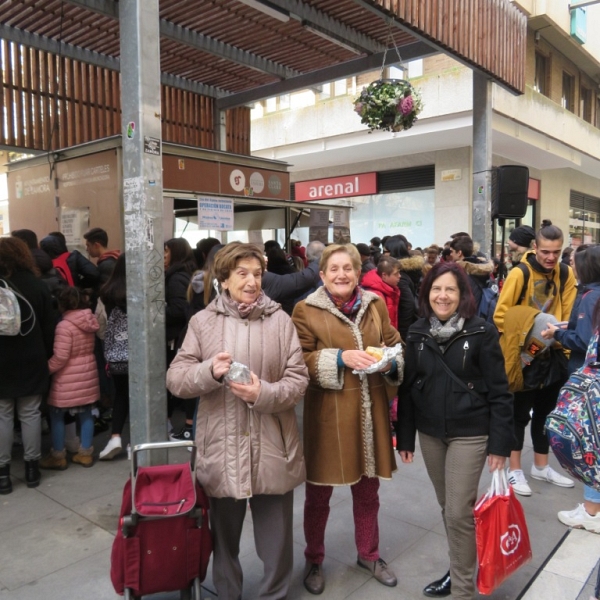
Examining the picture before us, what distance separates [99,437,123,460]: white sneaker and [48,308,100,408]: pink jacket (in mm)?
491

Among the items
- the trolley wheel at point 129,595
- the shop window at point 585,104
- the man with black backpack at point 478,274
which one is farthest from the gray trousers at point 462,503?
the shop window at point 585,104

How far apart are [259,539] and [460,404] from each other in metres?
1.22

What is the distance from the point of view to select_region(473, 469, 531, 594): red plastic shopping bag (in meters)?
2.71

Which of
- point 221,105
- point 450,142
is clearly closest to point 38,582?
point 221,105

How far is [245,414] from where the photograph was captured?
8.79 ft

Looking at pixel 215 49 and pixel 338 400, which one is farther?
pixel 215 49

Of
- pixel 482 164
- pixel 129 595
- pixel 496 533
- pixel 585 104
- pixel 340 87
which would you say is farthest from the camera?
pixel 585 104

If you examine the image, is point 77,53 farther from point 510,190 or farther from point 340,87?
point 340,87

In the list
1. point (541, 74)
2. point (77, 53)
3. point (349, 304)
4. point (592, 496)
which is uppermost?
point (541, 74)

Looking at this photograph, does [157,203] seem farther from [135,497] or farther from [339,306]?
[135,497]

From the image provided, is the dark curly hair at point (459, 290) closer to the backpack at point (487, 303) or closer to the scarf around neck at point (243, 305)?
the scarf around neck at point (243, 305)

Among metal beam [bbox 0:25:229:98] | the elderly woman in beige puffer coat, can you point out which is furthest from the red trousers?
metal beam [bbox 0:25:229:98]

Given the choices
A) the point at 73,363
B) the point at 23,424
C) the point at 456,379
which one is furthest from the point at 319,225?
the point at 456,379

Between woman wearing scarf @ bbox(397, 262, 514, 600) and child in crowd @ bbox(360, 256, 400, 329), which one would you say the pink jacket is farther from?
woman wearing scarf @ bbox(397, 262, 514, 600)
